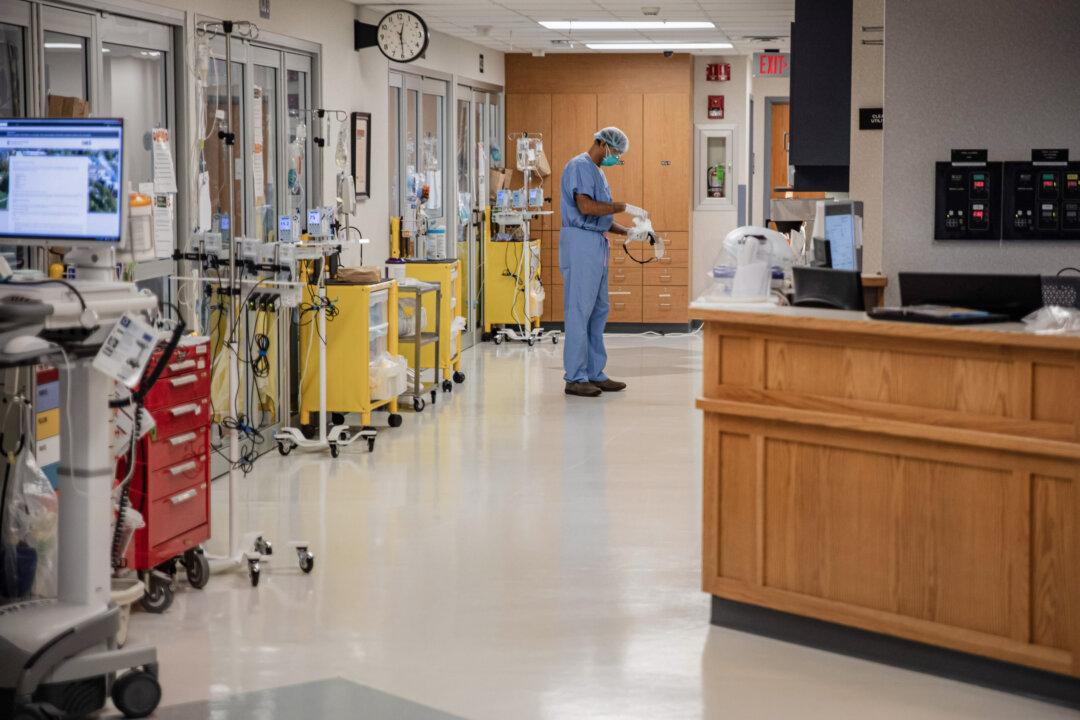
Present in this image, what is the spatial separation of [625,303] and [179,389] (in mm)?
8930

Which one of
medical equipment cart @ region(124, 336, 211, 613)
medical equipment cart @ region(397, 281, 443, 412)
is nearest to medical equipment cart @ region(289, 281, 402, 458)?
medical equipment cart @ region(397, 281, 443, 412)

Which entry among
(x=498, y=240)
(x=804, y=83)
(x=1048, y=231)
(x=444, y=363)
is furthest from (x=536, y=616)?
(x=498, y=240)

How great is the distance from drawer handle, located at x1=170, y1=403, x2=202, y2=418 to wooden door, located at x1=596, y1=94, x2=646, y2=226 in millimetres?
8777

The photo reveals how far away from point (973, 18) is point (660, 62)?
811cm

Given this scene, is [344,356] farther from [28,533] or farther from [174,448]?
[28,533]

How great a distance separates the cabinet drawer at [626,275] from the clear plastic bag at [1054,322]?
9.47m

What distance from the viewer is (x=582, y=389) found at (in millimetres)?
9500

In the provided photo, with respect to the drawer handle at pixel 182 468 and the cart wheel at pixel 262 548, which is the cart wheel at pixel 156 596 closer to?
the drawer handle at pixel 182 468

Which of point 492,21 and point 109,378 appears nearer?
point 109,378

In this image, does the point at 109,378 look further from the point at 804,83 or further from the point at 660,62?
the point at 660,62

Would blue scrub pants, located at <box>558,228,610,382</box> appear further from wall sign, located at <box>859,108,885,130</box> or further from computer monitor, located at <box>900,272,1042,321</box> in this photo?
computer monitor, located at <box>900,272,1042,321</box>

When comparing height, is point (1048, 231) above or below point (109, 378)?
above

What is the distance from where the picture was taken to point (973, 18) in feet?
17.8

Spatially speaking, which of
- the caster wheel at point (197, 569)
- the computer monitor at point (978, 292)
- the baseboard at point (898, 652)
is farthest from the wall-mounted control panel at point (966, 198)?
the caster wheel at point (197, 569)
